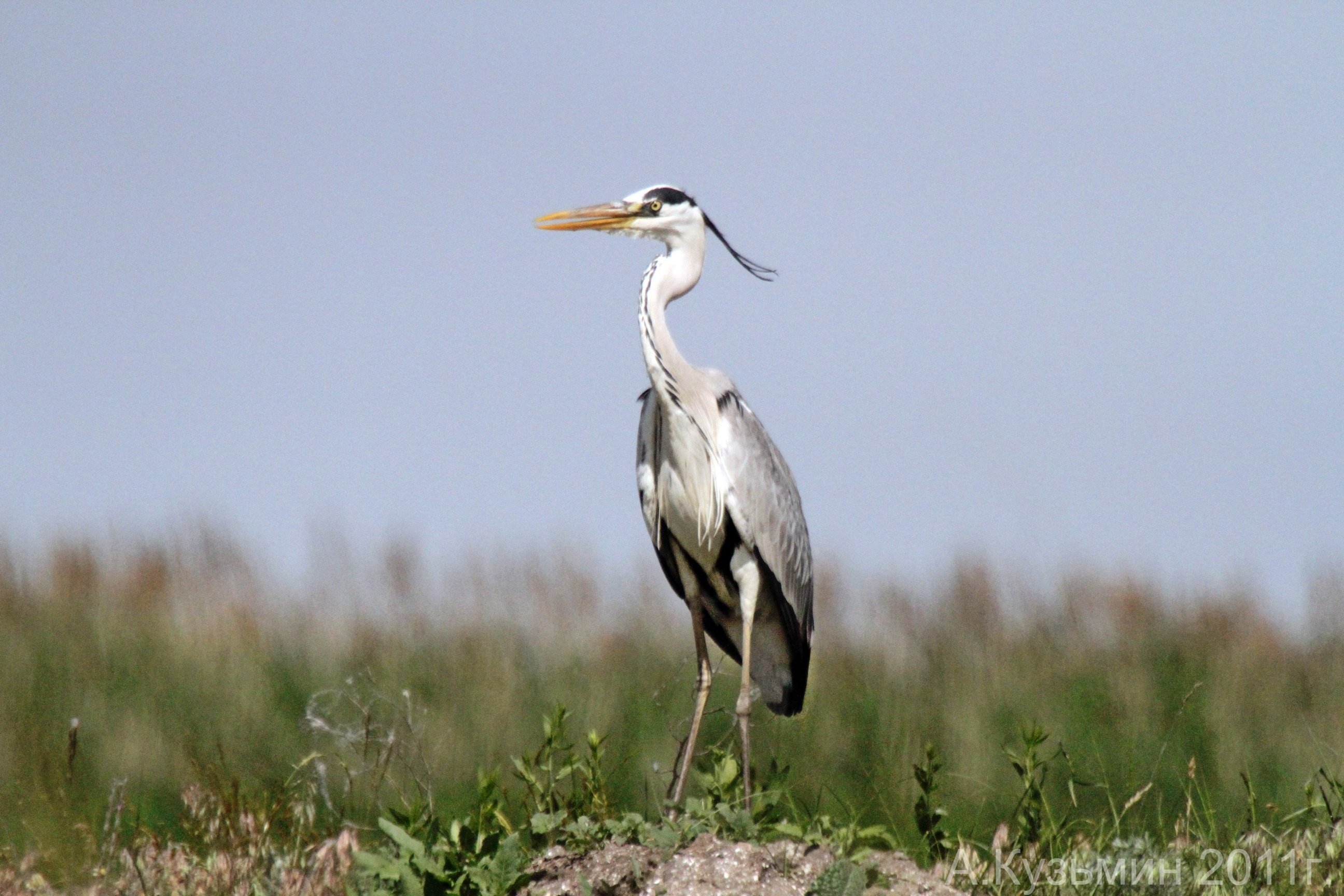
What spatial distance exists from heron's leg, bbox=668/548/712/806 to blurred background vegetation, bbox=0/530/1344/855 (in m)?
0.13

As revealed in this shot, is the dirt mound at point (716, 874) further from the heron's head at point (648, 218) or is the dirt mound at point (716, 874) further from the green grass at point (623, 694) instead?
the heron's head at point (648, 218)

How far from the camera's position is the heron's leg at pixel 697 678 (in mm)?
5598

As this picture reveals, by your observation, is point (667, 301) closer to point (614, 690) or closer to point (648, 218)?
point (648, 218)

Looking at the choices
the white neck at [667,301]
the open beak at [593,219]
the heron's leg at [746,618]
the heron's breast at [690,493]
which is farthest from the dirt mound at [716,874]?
the open beak at [593,219]

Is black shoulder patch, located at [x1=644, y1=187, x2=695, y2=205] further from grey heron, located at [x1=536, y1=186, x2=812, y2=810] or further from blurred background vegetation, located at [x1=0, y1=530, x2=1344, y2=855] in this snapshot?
blurred background vegetation, located at [x1=0, y1=530, x2=1344, y2=855]

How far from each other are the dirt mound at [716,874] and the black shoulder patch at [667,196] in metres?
2.95

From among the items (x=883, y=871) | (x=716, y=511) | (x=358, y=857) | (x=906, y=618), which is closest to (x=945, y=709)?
(x=906, y=618)

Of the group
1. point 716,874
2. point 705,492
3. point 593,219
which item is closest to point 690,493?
point 705,492

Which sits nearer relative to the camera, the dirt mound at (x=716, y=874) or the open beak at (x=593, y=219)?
the dirt mound at (x=716, y=874)

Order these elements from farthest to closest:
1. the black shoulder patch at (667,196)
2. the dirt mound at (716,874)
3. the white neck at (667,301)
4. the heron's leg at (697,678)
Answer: the black shoulder patch at (667,196) < the white neck at (667,301) < the heron's leg at (697,678) < the dirt mound at (716,874)

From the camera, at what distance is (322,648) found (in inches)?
317

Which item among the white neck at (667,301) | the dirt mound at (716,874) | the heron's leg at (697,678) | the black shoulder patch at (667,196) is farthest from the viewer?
the black shoulder patch at (667,196)

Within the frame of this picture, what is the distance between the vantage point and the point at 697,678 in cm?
614

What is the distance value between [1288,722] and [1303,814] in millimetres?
1703
